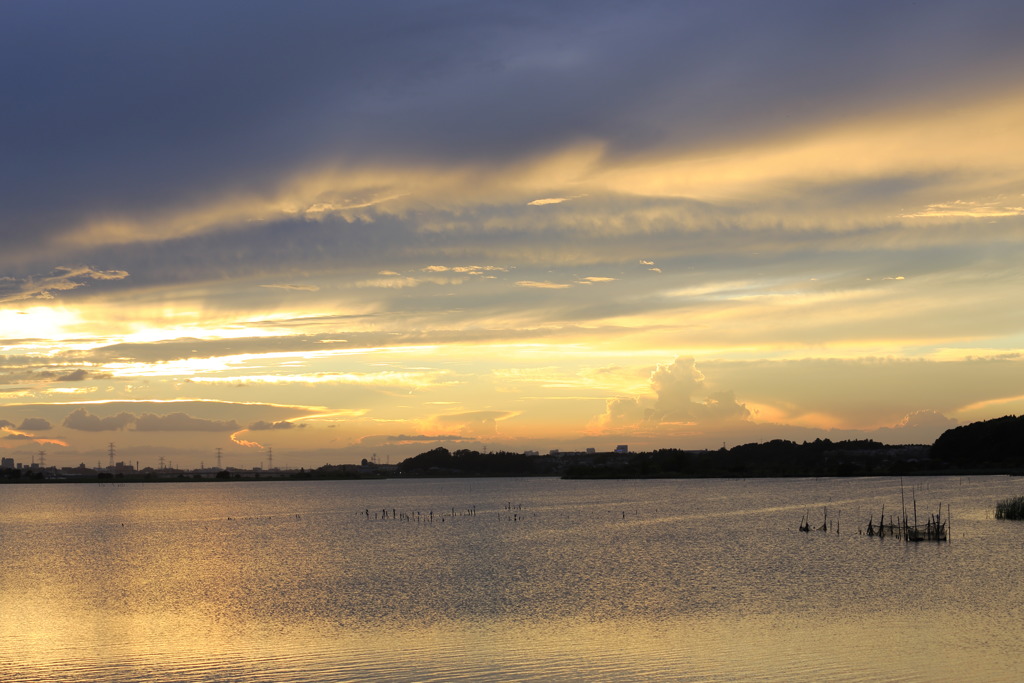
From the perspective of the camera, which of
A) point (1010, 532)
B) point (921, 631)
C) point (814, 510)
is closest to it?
point (921, 631)

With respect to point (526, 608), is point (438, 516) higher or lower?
lower

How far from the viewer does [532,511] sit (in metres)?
134

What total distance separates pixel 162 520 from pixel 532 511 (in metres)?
55.4

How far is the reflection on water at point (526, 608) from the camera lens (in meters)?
28.9

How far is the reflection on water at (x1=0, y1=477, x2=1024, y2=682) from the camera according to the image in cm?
2894

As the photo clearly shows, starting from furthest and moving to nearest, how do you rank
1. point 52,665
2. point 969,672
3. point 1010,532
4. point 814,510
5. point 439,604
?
1. point 814,510
2. point 1010,532
3. point 439,604
4. point 52,665
5. point 969,672

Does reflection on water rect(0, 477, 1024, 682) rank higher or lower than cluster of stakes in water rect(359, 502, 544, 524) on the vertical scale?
higher

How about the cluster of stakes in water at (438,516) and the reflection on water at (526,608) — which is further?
the cluster of stakes in water at (438,516)

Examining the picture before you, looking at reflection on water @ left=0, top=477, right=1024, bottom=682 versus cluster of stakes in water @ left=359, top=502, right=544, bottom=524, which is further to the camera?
cluster of stakes in water @ left=359, top=502, right=544, bottom=524

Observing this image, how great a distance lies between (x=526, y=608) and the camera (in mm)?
41219

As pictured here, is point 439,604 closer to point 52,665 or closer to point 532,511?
point 52,665

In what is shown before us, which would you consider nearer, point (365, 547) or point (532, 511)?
point (365, 547)

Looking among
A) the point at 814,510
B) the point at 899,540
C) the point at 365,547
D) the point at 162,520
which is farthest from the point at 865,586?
the point at 162,520

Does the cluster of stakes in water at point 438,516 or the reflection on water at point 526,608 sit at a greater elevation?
the reflection on water at point 526,608
